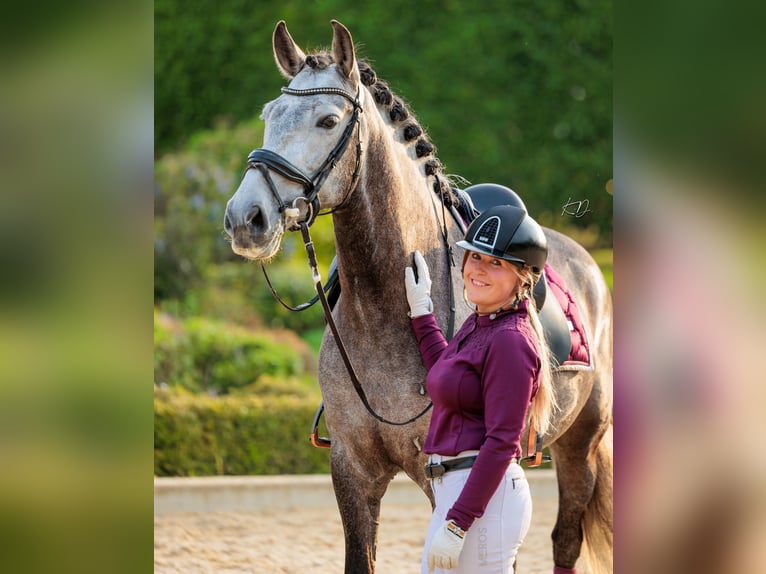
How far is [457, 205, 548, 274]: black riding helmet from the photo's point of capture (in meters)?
2.46

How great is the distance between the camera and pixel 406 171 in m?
3.21

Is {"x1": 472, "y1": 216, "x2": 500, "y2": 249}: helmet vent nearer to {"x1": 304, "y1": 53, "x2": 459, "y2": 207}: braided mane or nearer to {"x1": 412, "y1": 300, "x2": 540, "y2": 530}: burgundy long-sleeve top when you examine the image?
{"x1": 412, "y1": 300, "x2": 540, "y2": 530}: burgundy long-sleeve top

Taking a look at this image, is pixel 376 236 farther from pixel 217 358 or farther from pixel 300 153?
pixel 217 358

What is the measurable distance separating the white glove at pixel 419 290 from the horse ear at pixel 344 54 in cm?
61

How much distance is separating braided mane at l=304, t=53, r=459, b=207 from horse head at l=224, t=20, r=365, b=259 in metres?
0.13

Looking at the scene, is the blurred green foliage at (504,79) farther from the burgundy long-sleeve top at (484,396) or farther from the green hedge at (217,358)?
the burgundy long-sleeve top at (484,396)

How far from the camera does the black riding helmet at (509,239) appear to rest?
2.46 m

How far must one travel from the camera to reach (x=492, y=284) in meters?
2.48

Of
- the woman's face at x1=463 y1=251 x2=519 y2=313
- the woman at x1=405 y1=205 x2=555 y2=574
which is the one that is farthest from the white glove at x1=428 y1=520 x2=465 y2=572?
the woman's face at x1=463 y1=251 x2=519 y2=313
